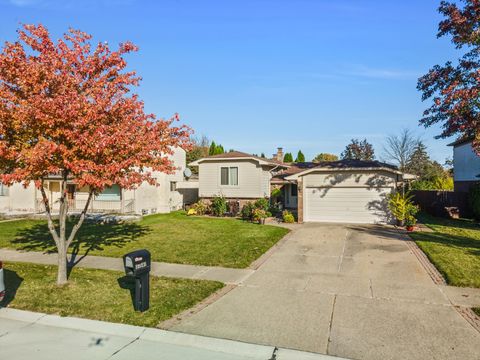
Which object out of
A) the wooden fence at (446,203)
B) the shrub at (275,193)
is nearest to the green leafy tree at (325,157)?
the shrub at (275,193)

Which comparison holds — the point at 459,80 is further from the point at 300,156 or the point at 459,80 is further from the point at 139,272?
the point at 300,156

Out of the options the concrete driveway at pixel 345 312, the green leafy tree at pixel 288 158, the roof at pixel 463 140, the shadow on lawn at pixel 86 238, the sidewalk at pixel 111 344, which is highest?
the green leafy tree at pixel 288 158

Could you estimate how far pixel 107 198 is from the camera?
86.4ft

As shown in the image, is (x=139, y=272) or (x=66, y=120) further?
(x=66, y=120)

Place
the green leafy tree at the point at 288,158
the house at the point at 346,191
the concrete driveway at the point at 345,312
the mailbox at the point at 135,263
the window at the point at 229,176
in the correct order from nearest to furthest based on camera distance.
Answer: the concrete driveway at the point at 345,312, the mailbox at the point at 135,263, the house at the point at 346,191, the window at the point at 229,176, the green leafy tree at the point at 288,158

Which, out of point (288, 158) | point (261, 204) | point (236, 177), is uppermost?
point (288, 158)

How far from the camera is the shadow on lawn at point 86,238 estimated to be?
13.4m

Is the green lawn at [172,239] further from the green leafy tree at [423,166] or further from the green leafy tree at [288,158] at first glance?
the green leafy tree at [288,158]

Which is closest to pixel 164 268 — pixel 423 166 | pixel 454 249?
pixel 454 249

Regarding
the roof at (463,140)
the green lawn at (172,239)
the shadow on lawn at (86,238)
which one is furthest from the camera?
the roof at (463,140)

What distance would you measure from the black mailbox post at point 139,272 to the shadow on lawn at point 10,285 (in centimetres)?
301

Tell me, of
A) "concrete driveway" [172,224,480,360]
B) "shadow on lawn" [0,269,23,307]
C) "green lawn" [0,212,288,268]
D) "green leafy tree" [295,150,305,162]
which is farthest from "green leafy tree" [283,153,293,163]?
"shadow on lawn" [0,269,23,307]

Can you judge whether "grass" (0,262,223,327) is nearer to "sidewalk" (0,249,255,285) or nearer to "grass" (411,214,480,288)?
"sidewalk" (0,249,255,285)

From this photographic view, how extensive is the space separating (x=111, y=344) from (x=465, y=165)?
91.1 feet
